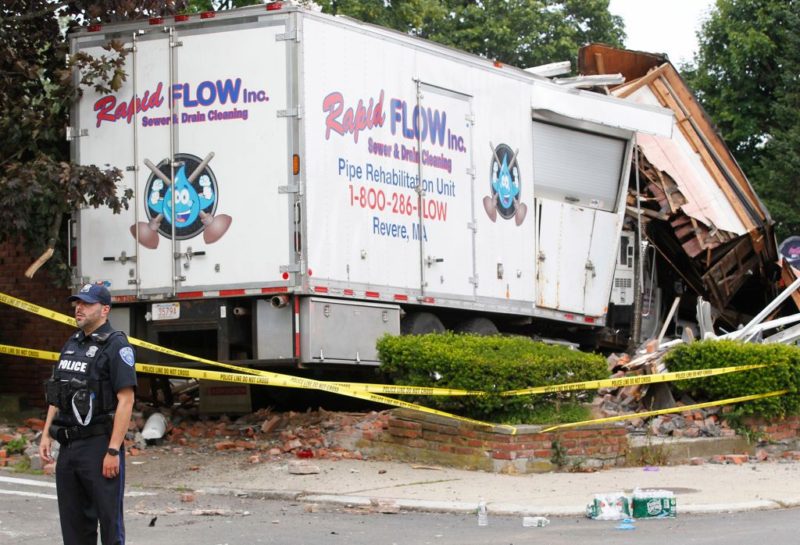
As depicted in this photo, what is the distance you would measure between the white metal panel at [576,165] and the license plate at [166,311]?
529 cm

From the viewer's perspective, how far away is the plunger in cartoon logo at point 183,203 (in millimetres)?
12906

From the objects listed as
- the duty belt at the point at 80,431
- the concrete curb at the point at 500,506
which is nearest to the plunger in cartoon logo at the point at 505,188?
the concrete curb at the point at 500,506

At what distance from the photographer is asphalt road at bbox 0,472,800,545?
8.62 meters

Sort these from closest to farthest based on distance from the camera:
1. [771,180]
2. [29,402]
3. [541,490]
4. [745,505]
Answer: [745,505] < [541,490] < [29,402] < [771,180]

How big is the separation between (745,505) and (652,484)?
53.1 inches

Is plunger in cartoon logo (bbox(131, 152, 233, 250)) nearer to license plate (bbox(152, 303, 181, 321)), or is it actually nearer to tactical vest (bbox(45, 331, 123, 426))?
license plate (bbox(152, 303, 181, 321))

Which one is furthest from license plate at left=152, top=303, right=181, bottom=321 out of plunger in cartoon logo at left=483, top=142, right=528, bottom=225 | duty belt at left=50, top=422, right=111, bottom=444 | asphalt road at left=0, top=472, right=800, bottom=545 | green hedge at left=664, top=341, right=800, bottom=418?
duty belt at left=50, top=422, right=111, bottom=444

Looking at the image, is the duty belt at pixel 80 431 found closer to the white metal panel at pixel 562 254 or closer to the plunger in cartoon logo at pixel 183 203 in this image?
the plunger in cartoon logo at pixel 183 203

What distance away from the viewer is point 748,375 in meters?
13.6

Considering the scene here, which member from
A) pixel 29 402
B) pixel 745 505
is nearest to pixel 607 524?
pixel 745 505

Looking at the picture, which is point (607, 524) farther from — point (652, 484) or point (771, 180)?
point (771, 180)

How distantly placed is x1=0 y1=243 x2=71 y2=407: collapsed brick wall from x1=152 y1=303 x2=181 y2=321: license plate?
274cm

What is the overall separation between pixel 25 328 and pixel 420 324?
194 inches

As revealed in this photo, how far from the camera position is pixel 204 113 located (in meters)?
13.0
